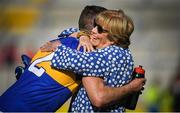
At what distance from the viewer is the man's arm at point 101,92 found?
3.34m

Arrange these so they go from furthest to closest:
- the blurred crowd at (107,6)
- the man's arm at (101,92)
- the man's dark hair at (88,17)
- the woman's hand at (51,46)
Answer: the blurred crowd at (107,6) → the man's dark hair at (88,17) → the woman's hand at (51,46) → the man's arm at (101,92)

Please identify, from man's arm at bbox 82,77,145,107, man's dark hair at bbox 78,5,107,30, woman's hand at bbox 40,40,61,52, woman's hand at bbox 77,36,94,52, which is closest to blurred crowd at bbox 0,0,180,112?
man's dark hair at bbox 78,5,107,30

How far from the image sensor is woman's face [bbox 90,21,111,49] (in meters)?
3.48

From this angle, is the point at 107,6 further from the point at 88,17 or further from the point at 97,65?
the point at 97,65

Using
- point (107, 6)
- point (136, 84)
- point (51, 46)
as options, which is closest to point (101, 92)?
point (136, 84)

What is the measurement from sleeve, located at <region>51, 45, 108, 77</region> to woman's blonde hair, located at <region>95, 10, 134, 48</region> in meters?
0.14

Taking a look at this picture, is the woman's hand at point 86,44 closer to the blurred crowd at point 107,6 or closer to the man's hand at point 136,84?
the man's hand at point 136,84

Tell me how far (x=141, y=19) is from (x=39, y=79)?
1384cm

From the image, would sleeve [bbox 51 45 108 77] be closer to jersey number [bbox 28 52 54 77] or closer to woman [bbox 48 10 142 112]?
woman [bbox 48 10 142 112]

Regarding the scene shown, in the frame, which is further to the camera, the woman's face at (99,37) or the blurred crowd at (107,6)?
the blurred crowd at (107,6)

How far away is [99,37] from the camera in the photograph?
3523mm

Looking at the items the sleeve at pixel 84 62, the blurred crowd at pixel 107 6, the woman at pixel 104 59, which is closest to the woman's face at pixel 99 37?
the woman at pixel 104 59

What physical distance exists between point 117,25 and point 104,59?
203 millimetres

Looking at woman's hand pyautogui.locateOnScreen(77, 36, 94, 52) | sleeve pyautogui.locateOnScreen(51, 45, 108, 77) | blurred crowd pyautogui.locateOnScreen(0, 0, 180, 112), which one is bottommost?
blurred crowd pyautogui.locateOnScreen(0, 0, 180, 112)
